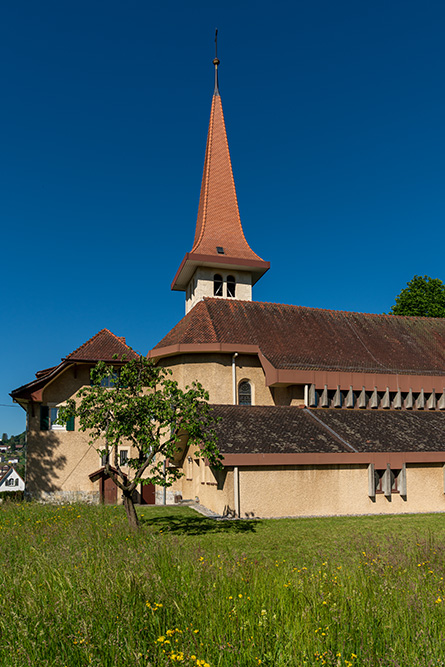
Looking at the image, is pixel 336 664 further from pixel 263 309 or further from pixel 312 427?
pixel 263 309

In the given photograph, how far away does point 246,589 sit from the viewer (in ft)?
21.0

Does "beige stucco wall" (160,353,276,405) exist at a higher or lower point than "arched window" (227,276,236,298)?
lower

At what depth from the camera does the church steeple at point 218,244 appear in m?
35.1

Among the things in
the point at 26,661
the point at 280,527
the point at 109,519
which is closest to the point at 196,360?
the point at 280,527

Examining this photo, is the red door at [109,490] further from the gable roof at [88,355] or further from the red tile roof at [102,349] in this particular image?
the red tile roof at [102,349]

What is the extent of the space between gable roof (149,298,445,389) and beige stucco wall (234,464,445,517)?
20.3 feet

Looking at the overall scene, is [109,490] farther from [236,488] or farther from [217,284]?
[217,284]

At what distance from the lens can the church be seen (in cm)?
1980

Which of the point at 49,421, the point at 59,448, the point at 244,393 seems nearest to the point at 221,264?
the point at 244,393

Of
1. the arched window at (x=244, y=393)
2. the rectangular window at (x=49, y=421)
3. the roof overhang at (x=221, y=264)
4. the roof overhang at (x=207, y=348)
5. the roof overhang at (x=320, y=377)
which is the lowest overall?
the rectangular window at (x=49, y=421)

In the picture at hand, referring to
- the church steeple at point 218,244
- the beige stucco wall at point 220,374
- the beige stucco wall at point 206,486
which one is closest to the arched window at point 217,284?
the church steeple at point 218,244

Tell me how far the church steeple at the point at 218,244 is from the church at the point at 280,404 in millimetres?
145

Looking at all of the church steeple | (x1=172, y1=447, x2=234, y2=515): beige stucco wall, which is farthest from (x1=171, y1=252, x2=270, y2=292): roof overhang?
(x1=172, y1=447, x2=234, y2=515): beige stucco wall

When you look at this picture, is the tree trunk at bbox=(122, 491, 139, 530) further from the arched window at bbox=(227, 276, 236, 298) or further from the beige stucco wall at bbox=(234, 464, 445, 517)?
the arched window at bbox=(227, 276, 236, 298)
